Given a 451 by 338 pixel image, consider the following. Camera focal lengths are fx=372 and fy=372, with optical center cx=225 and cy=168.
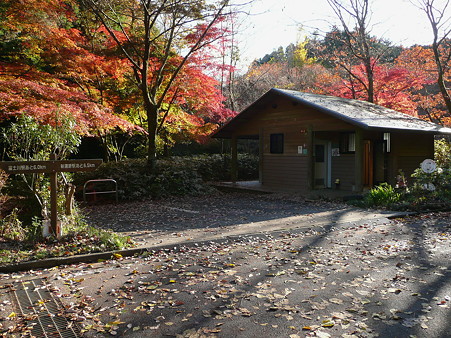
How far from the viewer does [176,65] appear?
14.4 m

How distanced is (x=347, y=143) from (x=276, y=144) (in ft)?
9.55

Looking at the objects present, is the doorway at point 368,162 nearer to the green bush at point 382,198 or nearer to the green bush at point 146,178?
the green bush at point 382,198

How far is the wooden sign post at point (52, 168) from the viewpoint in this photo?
5.83m

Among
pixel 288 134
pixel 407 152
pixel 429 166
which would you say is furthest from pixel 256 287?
pixel 407 152

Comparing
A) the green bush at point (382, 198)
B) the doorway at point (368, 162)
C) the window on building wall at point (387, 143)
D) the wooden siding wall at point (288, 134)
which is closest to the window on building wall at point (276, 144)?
the wooden siding wall at point (288, 134)

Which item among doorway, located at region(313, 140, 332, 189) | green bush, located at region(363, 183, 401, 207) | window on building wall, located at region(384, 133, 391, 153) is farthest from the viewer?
doorway, located at region(313, 140, 332, 189)

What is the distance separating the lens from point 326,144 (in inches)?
595

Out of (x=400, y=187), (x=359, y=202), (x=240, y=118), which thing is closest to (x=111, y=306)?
(x=359, y=202)

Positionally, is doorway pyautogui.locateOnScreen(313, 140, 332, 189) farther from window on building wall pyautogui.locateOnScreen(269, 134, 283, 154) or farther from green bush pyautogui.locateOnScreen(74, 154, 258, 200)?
green bush pyautogui.locateOnScreen(74, 154, 258, 200)

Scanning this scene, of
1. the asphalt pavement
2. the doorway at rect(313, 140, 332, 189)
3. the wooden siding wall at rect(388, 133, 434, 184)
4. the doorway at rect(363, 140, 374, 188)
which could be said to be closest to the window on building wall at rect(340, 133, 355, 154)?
the doorway at rect(313, 140, 332, 189)

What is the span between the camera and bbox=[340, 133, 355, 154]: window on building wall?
567 inches

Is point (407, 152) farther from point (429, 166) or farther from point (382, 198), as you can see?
point (382, 198)

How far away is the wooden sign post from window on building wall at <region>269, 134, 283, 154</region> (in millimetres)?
10164

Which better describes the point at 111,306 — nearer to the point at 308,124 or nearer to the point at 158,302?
the point at 158,302
